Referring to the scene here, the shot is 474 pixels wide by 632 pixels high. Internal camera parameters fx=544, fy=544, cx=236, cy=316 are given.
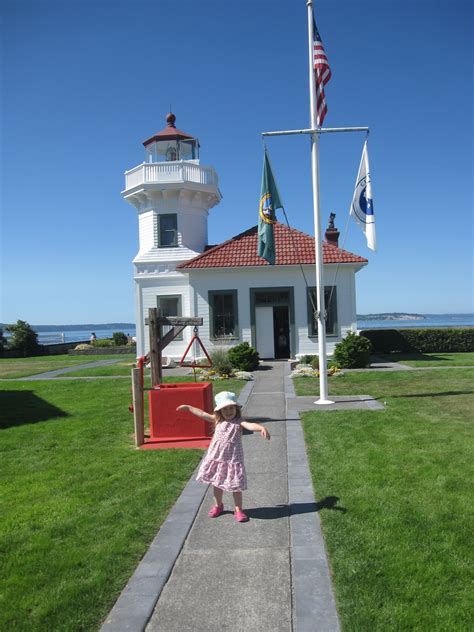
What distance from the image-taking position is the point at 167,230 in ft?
77.6

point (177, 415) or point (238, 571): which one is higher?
point (177, 415)

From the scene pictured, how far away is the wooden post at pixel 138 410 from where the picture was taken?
8750 mm

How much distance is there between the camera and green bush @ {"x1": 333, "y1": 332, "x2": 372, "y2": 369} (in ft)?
64.1

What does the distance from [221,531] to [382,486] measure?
208cm

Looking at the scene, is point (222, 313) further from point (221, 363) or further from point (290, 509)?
point (290, 509)

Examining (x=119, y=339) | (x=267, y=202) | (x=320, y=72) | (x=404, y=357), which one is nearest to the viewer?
(x=320, y=72)

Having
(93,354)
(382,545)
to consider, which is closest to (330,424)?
(382,545)

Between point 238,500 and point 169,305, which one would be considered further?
point 169,305

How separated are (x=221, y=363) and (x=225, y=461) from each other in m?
12.6

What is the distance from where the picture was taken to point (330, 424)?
9.85 metres

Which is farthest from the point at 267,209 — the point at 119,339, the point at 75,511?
the point at 119,339

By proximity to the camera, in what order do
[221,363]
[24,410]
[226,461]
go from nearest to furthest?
[226,461], [24,410], [221,363]

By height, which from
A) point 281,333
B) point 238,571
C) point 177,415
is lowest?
point 238,571

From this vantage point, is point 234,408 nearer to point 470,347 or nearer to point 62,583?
point 62,583
